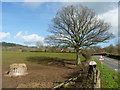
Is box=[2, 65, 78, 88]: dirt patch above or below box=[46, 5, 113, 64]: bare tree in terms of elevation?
below

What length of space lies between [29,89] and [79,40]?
1514 centimetres

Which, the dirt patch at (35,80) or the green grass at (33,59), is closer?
the dirt patch at (35,80)

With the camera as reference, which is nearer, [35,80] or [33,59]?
[35,80]

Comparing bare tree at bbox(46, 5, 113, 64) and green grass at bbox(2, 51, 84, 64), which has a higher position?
bare tree at bbox(46, 5, 113, 64)

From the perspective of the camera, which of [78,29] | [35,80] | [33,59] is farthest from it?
[33,59]

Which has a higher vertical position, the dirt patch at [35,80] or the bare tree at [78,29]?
the bare tree at [78,29]

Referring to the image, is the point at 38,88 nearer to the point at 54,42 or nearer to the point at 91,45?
the point at 54,42

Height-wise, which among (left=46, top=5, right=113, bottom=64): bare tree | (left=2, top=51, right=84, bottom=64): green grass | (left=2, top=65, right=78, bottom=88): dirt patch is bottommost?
(left=2, top=51, right=84, bottom=64): green grass

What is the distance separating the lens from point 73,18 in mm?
21547

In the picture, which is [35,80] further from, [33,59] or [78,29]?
[33,59]

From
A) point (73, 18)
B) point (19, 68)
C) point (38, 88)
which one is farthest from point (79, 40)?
point (38, 88)

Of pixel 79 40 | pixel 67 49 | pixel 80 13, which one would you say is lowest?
pixel 67 49

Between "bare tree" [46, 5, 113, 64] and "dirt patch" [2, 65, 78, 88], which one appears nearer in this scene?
"dirt patch" [2, 65, 78, 88]

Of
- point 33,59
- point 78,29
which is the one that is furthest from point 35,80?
point 33,59
